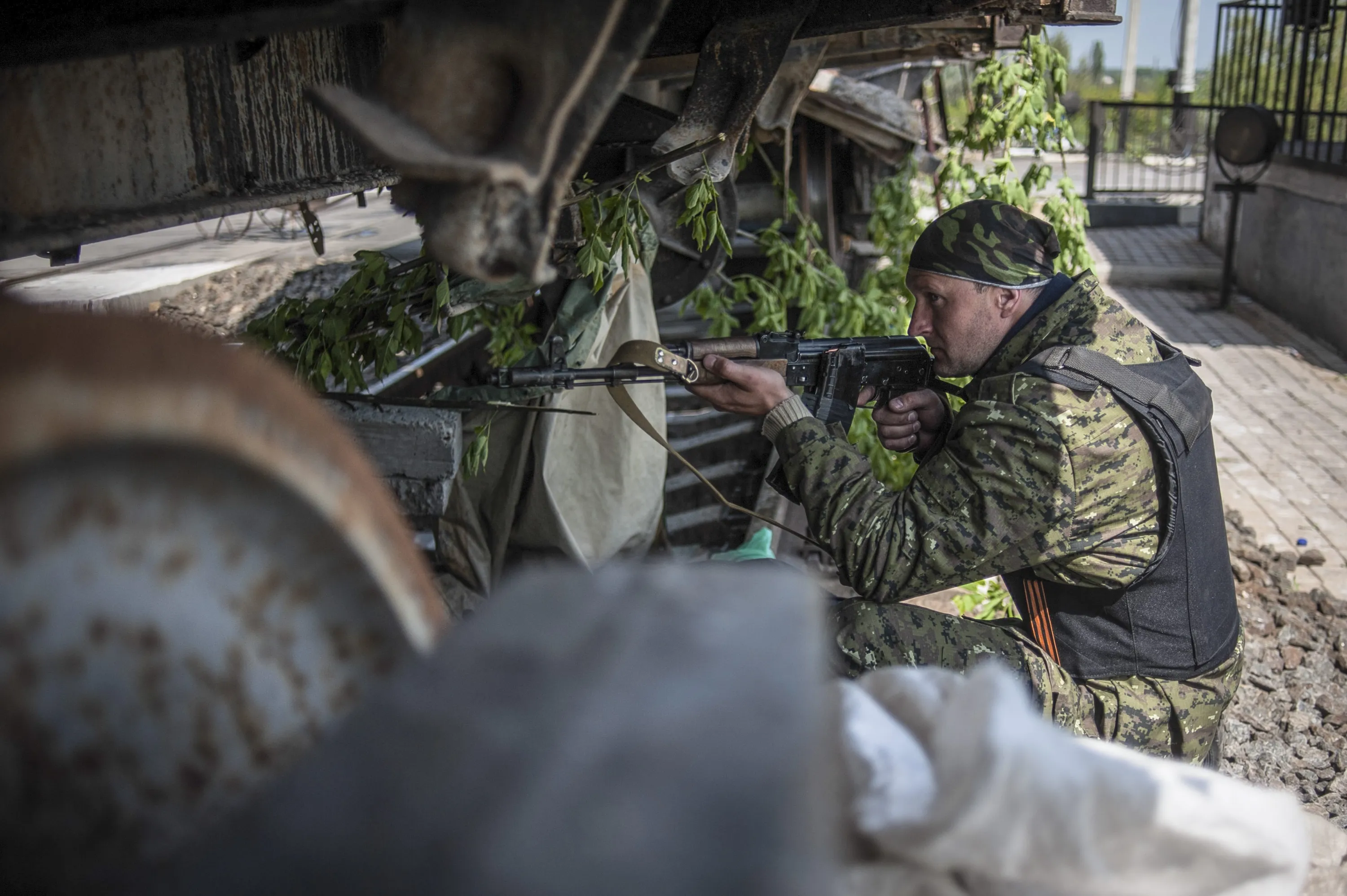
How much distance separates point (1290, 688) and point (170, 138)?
4239mm

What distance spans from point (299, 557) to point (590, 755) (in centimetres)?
33

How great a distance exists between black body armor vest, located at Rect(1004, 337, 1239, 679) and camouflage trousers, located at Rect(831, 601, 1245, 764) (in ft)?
0.22

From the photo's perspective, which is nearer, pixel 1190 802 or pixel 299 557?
pixel 299 557

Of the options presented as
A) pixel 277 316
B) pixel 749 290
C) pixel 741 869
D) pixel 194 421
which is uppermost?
pixel 194 421

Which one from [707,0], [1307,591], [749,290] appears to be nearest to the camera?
[707,0]

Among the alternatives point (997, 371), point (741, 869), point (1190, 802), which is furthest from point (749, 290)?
point (741, 869)

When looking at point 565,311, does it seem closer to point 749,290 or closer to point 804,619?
point 749,290

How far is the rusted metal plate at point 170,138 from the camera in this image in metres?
1.44

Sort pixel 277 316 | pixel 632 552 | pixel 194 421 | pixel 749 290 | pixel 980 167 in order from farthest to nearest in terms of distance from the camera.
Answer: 1. pixel 980 167
2. pixel 749 290
3. pixel 632 552
4. pixel 277 316
5. pixel 194 421

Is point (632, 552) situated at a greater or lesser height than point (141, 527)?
lesser

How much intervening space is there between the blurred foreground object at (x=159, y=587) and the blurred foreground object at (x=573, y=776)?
0.35 feet

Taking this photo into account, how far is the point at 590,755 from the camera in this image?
2.45 feet

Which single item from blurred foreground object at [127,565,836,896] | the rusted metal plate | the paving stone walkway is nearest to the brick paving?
the paving stone walkway

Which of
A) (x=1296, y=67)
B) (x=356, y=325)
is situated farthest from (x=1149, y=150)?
(x=356, y=325)
